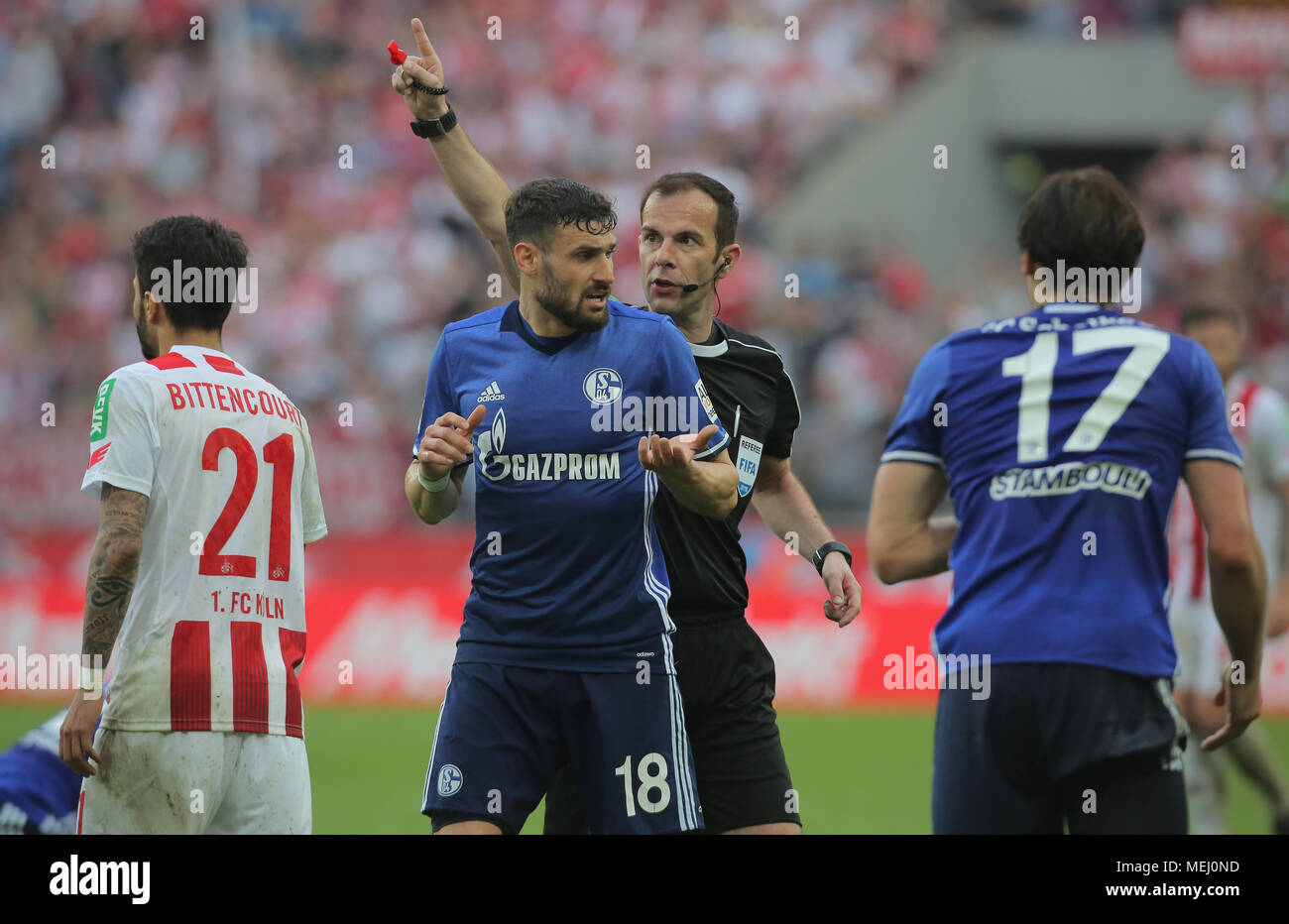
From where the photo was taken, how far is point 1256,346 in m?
17.6

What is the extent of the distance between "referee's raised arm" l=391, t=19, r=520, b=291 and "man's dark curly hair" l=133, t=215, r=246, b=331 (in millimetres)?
897

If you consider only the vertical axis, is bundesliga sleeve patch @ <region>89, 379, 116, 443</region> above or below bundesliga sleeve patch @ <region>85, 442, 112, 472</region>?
above

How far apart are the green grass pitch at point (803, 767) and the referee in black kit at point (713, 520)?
11.9 feet

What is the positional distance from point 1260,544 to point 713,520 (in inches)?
162

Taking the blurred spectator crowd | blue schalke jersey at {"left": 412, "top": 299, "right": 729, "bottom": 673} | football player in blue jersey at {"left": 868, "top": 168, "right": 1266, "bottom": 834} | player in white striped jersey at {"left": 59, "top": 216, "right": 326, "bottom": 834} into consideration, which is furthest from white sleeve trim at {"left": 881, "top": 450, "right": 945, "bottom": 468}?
the blurred spectator crowd

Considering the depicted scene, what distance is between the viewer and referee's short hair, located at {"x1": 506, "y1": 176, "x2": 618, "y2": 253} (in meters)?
4.50

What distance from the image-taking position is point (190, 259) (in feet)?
15.0

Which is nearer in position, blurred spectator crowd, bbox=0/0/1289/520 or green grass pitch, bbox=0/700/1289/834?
green grass pitch, bbox=0/700/1289/834

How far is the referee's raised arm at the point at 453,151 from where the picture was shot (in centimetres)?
530

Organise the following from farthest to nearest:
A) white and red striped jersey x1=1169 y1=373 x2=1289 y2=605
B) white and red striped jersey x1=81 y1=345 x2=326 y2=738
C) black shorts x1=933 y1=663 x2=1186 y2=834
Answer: white and red striped jersey x1=1169 y1=373 x2=1289 y2=605 → white and red striped jersey x1=81 y1=345 x2=326 y2=738 → black shorts x1=933 y1=663 x2=1186 y2=834

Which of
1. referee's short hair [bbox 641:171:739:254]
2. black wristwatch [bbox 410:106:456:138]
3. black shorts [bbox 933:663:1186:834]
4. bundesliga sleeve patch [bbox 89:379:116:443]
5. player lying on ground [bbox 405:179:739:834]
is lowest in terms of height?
black shorts [bbox 933:663:1186:834]
